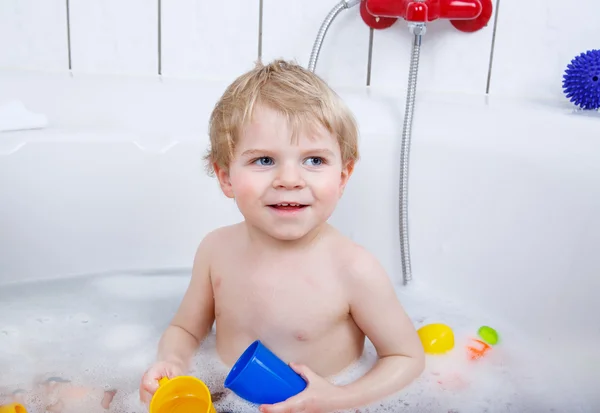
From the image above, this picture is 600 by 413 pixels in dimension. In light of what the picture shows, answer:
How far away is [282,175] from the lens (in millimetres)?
728

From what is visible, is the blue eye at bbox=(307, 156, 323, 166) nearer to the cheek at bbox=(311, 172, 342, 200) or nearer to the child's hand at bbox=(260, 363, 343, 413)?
the cheek at bbox=(311, 172, 342, 200)

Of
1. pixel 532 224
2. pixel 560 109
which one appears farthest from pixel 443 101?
pixel 532 224

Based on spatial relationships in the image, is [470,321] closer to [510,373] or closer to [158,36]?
[510,373]

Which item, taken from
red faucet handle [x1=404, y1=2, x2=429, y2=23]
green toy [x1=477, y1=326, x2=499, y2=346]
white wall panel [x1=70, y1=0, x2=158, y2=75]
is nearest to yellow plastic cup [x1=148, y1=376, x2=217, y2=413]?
green toy [x1=477, y1=326, x2=499, y2=346]

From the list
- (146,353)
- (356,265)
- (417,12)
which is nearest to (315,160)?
(356,265)

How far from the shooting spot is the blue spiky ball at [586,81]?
3.84 ft

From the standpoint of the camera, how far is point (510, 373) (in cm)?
93

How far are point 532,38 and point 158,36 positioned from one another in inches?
29.1

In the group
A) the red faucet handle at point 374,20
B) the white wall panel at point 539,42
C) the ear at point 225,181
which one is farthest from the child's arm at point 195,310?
the white wall panel at point 539,42

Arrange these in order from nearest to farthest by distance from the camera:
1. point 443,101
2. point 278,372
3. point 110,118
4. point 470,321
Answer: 1. point 278,372
2. point 470,321
3. point 110,118
4. point 443,101

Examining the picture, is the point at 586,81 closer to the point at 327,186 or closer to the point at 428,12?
the point at 428,12

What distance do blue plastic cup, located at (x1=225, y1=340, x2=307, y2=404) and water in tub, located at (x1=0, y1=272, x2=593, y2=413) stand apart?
0.08 meters

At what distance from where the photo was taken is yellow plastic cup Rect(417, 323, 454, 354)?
3.07ft

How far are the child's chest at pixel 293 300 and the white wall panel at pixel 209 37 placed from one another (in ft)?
2.15
